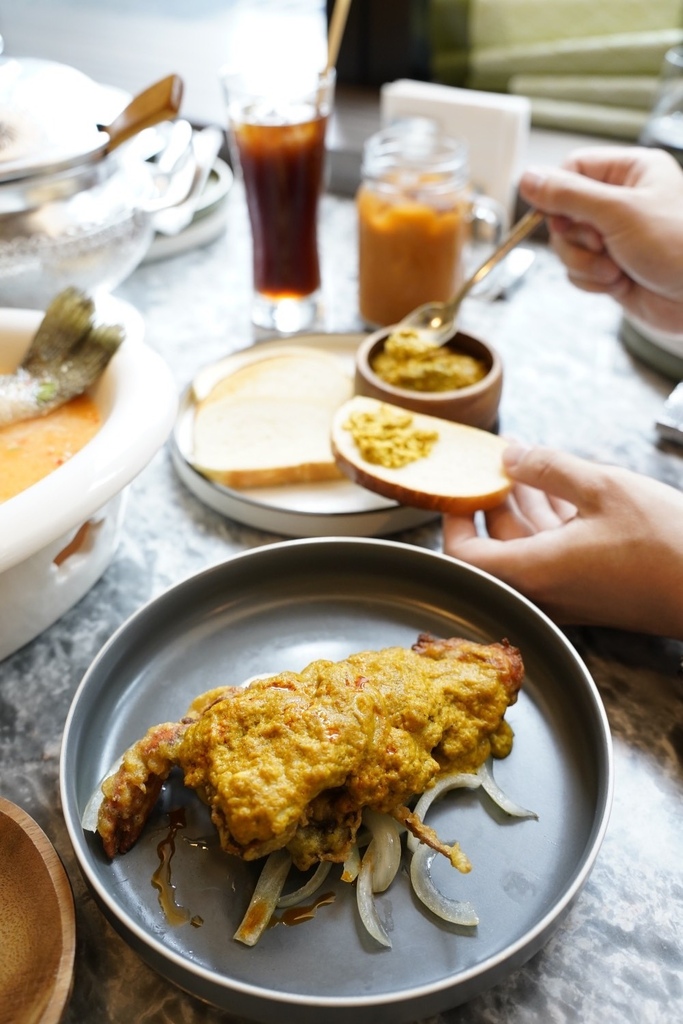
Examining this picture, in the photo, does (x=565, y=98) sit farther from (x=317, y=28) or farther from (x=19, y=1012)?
(x=19, y=1012)

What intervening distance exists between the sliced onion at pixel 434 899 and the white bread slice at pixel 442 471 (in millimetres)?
513

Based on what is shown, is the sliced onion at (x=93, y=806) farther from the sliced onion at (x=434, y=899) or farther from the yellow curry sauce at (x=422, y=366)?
the yellow curry sauce at (x=422, y=366)

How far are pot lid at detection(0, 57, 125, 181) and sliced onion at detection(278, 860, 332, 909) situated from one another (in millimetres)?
1174

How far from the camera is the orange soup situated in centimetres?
112

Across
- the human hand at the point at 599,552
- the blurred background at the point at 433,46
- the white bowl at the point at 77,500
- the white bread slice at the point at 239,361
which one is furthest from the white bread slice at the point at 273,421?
the blurred background at the point at 433,46

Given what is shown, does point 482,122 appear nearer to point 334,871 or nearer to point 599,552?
point 599,552

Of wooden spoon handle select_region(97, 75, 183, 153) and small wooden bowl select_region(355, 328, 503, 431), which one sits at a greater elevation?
wooden spoon handle select_region(97, 75, 183, 153)

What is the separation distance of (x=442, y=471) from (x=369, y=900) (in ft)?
2.07

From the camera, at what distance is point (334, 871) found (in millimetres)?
840

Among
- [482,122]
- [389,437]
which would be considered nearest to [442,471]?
[389,437]

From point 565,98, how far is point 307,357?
1411mm

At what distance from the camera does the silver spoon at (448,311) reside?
1.47m

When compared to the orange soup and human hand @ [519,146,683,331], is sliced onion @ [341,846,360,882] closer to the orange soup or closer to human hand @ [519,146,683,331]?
the orange soup

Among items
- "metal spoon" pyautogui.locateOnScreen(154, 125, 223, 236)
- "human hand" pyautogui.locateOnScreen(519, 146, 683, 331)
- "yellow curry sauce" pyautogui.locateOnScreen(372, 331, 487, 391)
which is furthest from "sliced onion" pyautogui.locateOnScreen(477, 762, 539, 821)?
"metal spoon" pyautogui.locateOnScreen(154, 125, 223, 236)
